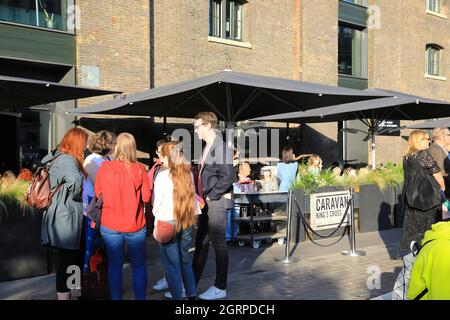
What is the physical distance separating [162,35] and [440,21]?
53.9 ft

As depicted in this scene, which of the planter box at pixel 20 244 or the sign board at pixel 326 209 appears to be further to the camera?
the sign board at pixel 326 209

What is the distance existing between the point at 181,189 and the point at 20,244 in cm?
295

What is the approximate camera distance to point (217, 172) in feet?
19.7

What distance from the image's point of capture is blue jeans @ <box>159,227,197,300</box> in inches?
215

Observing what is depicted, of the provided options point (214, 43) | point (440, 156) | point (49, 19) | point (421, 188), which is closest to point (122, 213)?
point (421, 188)

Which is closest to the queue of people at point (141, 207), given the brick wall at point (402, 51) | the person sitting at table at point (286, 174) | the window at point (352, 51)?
the person sitting at table at point (286, 174)

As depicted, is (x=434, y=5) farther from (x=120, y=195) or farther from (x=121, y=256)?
(x=121, y=256)

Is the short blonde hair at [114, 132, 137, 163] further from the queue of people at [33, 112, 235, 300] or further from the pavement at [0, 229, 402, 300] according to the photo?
the pavement at [0, 229, 402, 300]

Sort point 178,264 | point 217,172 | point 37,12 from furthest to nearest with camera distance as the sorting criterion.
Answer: point 37,12 → point 217,172 → point 178,264

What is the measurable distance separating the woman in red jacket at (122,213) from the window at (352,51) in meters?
17.3

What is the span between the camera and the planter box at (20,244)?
6.98 metres

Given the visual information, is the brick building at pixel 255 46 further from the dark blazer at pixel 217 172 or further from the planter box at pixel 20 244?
the dark blazer at pixel 217 172

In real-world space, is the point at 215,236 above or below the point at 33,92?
below
